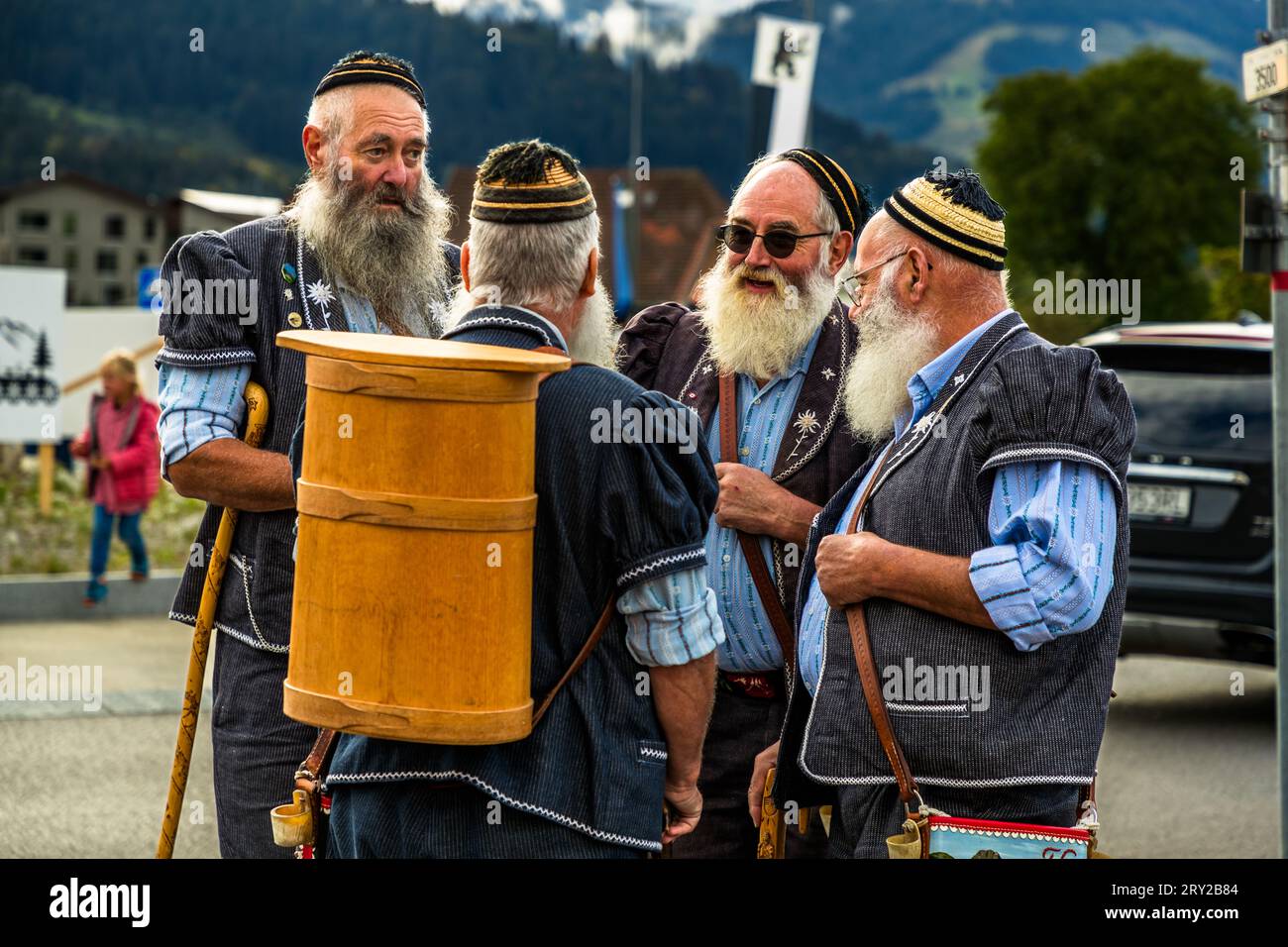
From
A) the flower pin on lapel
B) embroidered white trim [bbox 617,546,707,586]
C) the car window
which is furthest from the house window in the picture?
embroidered white trim [bbox 617,546,707,586]

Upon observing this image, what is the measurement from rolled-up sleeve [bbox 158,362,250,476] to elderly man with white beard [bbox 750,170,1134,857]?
1.25 m

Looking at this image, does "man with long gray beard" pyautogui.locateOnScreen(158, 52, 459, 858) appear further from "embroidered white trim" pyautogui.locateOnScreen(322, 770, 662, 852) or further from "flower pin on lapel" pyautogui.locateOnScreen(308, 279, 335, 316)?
"embroidered white trim" pyautogui.locateOnScreen(322, 770, 662, 852)

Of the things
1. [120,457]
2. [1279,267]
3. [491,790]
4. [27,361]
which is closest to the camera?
[491,790]

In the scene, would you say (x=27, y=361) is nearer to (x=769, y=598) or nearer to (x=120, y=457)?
(x=120, y=457)

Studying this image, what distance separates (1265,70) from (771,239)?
140 inches

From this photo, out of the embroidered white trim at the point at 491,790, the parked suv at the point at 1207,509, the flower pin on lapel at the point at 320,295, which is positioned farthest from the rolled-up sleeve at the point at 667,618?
the parked suv at the point at 1207,509

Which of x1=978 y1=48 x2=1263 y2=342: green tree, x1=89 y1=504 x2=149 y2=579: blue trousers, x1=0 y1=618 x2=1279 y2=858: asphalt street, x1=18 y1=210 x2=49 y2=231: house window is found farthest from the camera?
x1=18 y1=210 x2=49 y2=231: house window

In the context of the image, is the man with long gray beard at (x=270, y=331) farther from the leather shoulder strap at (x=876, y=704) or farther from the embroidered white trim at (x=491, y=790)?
the leather shoulder strap at (x=876, y=704)

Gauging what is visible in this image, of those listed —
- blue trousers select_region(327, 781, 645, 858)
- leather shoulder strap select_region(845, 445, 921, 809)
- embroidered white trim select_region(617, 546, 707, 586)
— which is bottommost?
blue trousers select_region(327, 781, 645, 858)

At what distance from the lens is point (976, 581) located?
2.98 metres

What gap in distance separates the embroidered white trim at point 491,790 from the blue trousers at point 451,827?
0.05ft

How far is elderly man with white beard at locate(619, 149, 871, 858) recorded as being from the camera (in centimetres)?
369

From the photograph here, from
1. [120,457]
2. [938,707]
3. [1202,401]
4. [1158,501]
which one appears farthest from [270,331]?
[120,457]

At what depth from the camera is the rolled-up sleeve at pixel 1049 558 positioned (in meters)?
2.95
